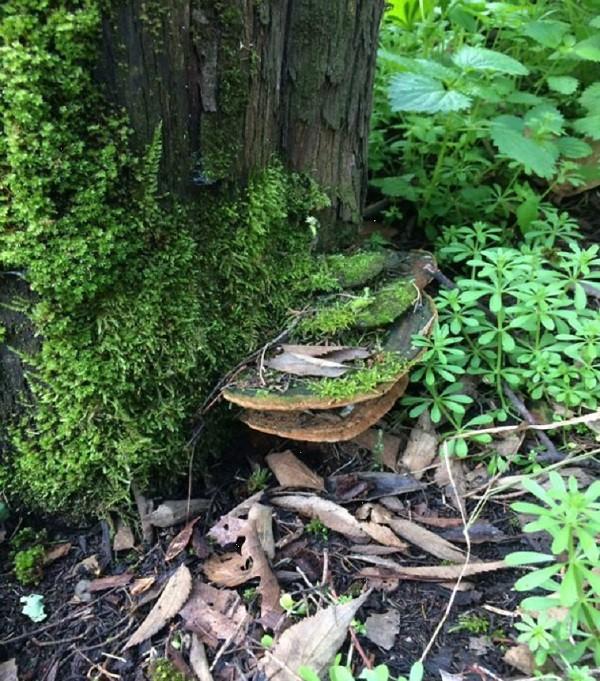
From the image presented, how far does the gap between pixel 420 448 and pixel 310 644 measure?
0.86 m

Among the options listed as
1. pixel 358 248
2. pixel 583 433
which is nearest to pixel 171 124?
pixel 358 248

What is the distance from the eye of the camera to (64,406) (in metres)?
2.03

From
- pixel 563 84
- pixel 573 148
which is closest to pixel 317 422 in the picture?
pixel 573 148

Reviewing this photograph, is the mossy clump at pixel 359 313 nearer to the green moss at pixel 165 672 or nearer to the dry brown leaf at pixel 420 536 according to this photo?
the dry brown leaf at pixel 420 536

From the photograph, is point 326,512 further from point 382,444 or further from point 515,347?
point 515,347

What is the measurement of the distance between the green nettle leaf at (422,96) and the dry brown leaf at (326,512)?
159 cm

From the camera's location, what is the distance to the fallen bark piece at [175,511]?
2.18m

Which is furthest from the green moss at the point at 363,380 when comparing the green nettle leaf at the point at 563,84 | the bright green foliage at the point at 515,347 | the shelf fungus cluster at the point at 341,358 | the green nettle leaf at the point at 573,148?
the green nettle leaf at the point at 563,84

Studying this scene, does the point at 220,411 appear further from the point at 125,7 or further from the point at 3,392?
the point at 125,7

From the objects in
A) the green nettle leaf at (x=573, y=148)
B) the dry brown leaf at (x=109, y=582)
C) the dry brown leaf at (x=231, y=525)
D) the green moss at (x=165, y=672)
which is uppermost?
the green nettle leaf at (x=573, y=148)

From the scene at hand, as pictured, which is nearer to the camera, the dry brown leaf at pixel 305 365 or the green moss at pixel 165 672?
the green moss at pixel 165 672

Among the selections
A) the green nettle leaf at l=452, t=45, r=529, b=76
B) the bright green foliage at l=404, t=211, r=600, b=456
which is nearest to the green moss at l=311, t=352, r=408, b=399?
the bright green foliage at l=404, t=211, r=600, b=456

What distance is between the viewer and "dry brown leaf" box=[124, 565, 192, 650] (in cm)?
187

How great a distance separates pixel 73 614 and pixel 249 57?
1855 mm
